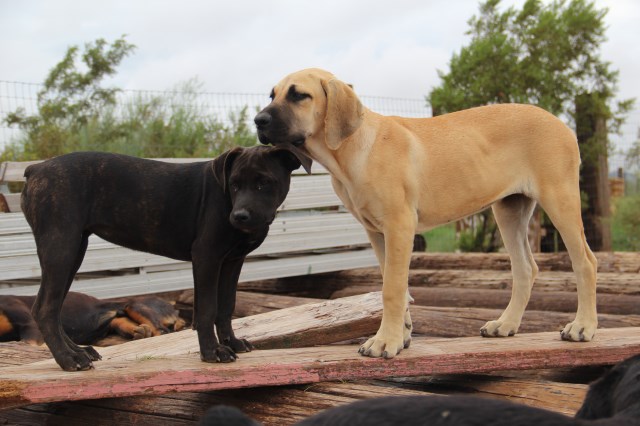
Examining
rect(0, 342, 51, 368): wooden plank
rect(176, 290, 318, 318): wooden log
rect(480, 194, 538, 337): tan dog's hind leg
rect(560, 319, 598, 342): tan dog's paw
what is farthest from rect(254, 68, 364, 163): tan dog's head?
rect(176, 290, 318, 318): wooden log

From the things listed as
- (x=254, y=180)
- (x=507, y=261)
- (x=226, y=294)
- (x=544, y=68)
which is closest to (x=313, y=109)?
(x=254, y=180)

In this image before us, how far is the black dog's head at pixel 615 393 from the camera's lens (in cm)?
212

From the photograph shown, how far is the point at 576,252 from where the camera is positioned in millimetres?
5023

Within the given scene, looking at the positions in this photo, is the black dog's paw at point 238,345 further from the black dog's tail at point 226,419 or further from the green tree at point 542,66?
the green tree at point 542,66

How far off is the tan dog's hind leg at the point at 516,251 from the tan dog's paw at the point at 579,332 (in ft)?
1.50

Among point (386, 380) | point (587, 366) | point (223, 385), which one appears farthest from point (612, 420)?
point (587, 366)

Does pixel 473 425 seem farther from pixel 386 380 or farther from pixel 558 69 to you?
pixel 558 69

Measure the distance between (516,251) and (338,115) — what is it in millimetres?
1827

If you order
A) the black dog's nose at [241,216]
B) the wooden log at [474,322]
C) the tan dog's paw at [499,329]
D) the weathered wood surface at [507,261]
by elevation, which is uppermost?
the black dog's nose at [241,216]

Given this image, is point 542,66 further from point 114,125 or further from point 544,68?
point 114,125

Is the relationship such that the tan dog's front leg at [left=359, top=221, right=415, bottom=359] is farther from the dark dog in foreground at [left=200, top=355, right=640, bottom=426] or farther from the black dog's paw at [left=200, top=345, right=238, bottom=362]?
the dark dog in foreground at [left=200, top=355, right=640, bottom=426]

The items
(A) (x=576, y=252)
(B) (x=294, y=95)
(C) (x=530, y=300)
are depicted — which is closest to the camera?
(B) (x=294, y=95)

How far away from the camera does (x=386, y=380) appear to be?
4.71 metres

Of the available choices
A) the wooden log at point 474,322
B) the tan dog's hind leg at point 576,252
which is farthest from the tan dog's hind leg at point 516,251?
the wooden log at point 474,322
